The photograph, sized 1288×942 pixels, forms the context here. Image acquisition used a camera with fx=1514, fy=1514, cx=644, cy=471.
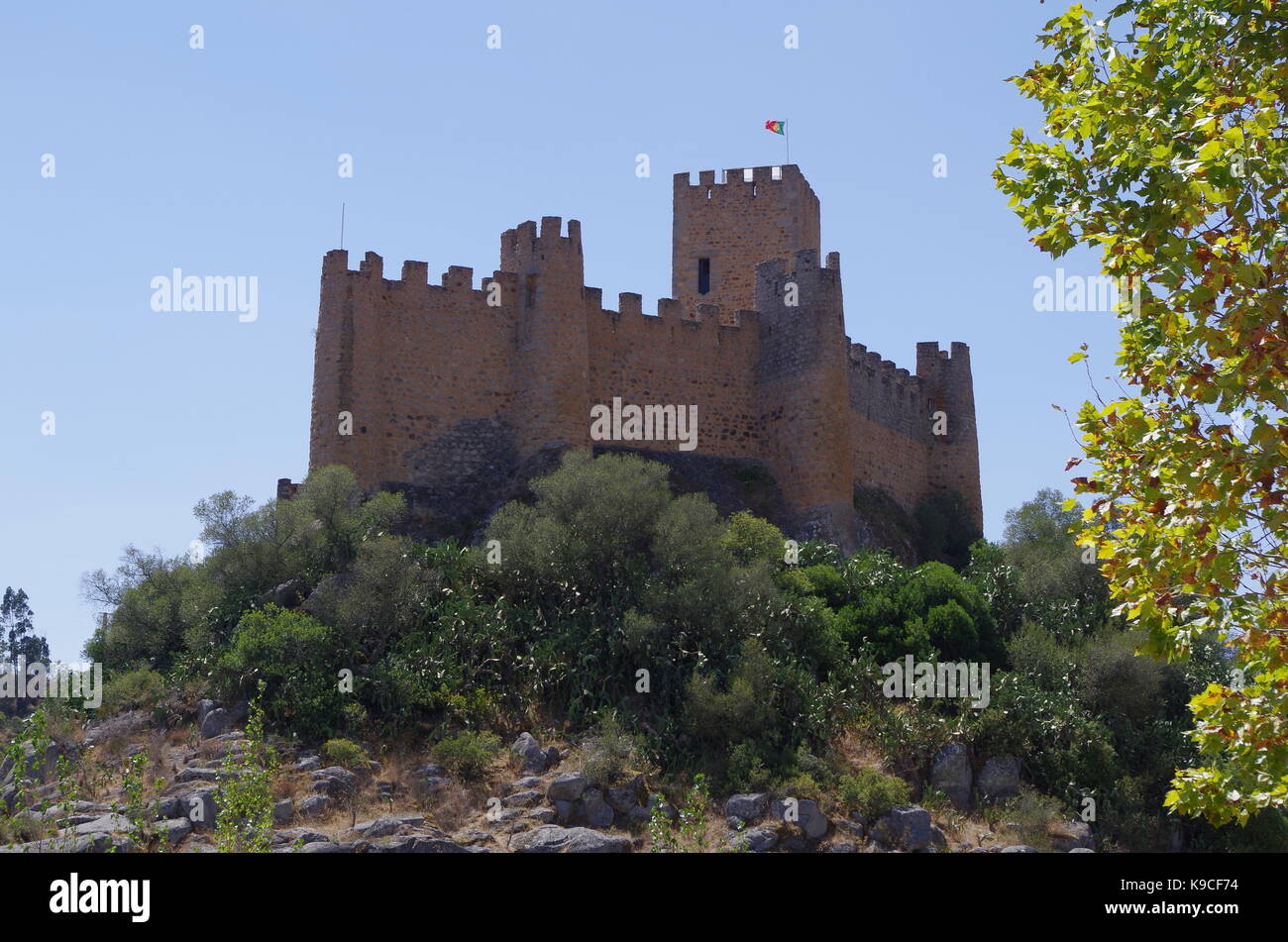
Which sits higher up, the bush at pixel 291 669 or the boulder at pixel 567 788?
the bush at pixel 291 669

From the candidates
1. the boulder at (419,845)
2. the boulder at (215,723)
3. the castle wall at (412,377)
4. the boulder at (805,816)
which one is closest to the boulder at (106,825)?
the boulder at (419,845)

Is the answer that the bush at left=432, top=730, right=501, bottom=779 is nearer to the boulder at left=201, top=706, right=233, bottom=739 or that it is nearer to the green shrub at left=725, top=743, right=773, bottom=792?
the boulder at left=201, top=706, right=233, bottom=739

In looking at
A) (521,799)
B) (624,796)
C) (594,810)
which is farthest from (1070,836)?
(521,799)

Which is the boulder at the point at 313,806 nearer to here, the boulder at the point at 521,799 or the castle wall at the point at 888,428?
the boulder at the point at 521,799

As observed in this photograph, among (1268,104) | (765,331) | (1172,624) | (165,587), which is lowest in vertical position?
(1172,624)

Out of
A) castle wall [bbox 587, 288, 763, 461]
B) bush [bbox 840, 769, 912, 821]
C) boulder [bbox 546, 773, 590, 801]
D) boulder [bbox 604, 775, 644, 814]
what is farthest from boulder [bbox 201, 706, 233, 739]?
castle wall [bbox 587, 288, 763, 461]

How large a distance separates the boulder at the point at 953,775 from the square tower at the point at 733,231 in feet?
56.1

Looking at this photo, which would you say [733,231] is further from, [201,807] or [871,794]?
[201,807]

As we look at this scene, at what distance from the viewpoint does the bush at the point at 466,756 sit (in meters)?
25.0

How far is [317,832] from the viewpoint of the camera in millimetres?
22500

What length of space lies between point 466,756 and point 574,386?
1076 cm

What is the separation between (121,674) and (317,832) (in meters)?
7.84
